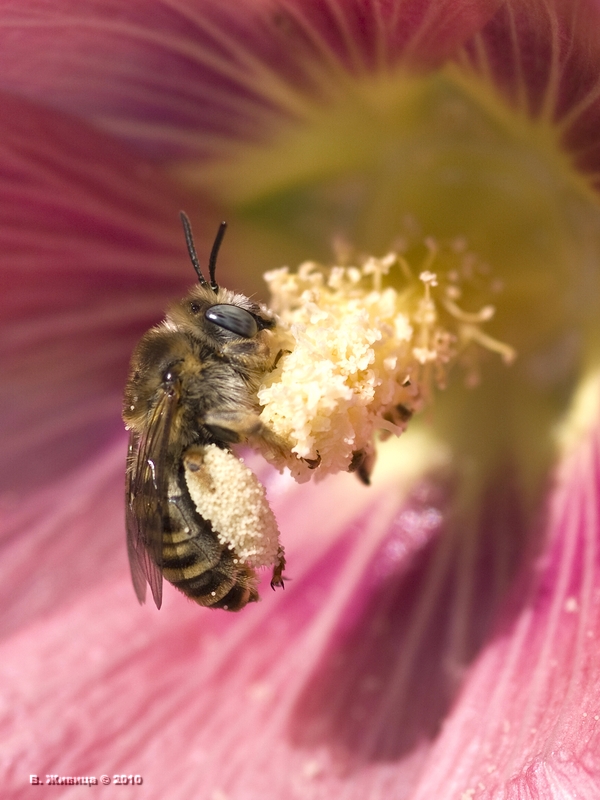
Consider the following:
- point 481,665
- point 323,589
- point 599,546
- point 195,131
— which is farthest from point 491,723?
point 195,131

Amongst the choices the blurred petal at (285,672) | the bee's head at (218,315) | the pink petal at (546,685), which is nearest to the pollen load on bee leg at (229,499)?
the bee's head at (218,315)

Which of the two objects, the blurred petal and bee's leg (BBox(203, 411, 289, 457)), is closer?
bee's leg (BBox(203, 411, 289, 457))

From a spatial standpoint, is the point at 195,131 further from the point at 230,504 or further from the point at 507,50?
the point at 230,504

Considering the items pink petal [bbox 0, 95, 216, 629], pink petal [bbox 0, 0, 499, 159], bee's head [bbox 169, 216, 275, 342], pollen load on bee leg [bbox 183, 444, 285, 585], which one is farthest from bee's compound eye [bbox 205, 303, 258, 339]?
pink petal [bbox 0, 95, 216, 629]

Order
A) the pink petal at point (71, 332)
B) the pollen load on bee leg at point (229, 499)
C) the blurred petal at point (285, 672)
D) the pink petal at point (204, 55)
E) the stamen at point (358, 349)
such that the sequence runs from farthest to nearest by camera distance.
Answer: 1. the pink petal at point (71, 332)
2. the blurred petal at point (285, 672)
3. the pink petal at point (204, 55)
4. the stamen at point (358, 349)
5. the pollen load on bee leg at point (229, 499)

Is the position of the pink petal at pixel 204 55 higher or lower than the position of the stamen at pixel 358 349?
higher

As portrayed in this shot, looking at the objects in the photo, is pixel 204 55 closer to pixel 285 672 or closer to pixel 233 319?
pixel 233 319

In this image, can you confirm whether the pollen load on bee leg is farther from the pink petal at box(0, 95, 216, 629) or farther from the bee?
the pink petal at box(0, 95, 216, 629)

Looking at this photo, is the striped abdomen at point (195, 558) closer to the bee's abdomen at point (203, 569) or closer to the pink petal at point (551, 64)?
the bee's abdomen at point (203, 569)
